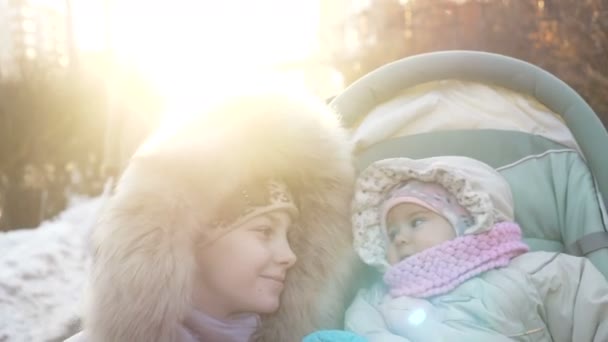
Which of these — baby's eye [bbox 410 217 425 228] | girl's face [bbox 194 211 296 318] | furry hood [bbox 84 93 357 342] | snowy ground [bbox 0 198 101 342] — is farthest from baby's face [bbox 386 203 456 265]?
snowy ground [bbox 0 198 101 342]

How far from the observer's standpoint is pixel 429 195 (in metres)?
1.48

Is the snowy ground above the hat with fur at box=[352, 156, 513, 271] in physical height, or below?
below

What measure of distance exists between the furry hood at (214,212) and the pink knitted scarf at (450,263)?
0.16 m

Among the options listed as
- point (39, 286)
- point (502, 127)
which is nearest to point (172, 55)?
point (39, 286)

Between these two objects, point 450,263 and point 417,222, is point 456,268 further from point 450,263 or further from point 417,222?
point 417,222

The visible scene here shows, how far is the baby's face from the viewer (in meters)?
1.47

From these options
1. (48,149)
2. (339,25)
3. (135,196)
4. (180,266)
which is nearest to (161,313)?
(180,266)

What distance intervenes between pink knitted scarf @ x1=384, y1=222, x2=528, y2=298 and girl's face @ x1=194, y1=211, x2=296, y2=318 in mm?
220

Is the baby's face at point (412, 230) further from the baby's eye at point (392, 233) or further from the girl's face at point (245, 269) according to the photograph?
the girl's face at point (245, 269)

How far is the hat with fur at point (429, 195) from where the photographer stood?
1.46 m

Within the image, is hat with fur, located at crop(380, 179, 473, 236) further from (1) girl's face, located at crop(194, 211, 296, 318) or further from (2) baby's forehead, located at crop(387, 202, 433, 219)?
(1) girl's face, located at crop(194, 211, 296, 318)

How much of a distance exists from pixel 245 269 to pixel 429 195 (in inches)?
15.2

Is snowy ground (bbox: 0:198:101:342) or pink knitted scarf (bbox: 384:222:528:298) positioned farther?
snowy ground (bbox: 0:198:101:342)

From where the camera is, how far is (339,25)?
6.45m
